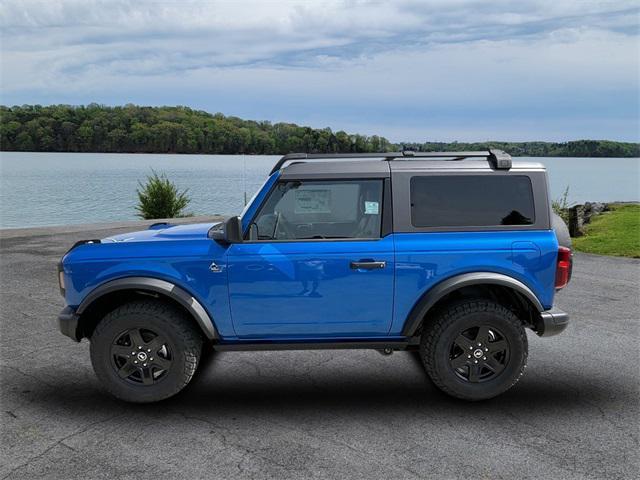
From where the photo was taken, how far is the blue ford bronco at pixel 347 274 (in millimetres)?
4809

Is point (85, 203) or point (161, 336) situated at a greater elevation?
point (161, 336)

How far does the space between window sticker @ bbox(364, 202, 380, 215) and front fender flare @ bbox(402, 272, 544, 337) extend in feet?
2.46

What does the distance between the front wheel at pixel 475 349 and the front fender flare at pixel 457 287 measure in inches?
7.0

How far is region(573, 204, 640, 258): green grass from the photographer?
43.2 ft

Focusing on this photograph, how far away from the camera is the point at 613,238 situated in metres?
14.5

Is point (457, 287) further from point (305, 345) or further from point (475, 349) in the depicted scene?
point (305, 345)

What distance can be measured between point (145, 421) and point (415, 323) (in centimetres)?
215

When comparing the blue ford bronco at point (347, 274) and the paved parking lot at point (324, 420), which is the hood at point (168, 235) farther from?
the paved parking lot at point (324, 420)

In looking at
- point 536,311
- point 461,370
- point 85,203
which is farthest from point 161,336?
point 85,203

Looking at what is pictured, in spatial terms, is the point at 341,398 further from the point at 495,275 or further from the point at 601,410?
the point at 601,410

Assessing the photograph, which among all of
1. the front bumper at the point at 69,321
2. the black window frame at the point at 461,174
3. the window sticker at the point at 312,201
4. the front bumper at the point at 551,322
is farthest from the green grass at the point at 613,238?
the front bumper at the point at 69,321

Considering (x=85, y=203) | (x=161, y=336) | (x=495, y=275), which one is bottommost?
(x=85, y=203)

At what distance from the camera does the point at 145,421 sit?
4613mm

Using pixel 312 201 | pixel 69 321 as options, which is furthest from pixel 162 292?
pixel 312 201
